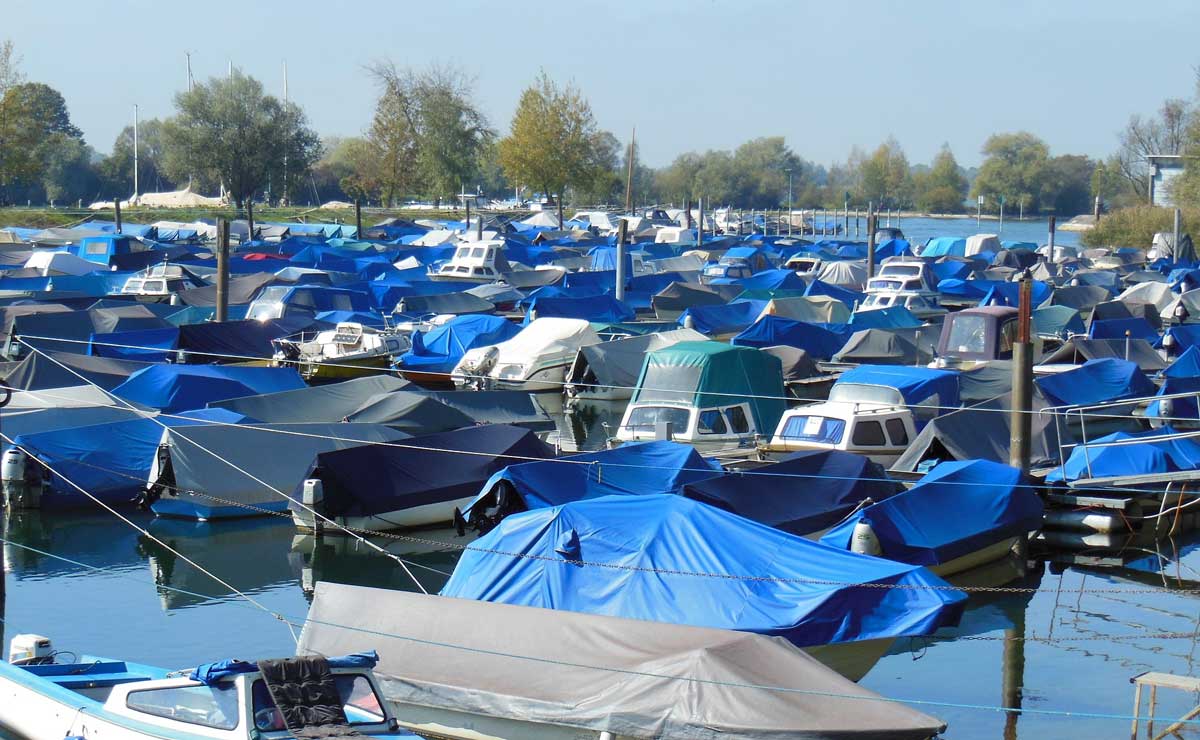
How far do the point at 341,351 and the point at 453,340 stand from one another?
10.7 ft

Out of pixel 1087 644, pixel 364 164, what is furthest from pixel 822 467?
pixel 364 164

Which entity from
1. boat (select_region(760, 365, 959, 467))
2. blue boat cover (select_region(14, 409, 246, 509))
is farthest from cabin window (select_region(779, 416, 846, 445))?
blue boat cover (select_region(14, 409, 246, 509))

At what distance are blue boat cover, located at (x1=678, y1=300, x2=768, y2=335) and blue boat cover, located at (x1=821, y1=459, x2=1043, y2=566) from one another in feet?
77.4

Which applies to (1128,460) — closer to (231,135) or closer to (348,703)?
(348,703)

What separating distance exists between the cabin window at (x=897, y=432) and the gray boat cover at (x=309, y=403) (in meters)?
10.4

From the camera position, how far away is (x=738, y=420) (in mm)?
27641

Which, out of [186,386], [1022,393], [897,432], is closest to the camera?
[1022,393]

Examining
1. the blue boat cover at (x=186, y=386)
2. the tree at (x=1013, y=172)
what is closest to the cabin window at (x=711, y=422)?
the blue boat cover at (x=186, y=386)

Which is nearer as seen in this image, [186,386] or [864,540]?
[864,540]

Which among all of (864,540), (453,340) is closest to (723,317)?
(453,340)

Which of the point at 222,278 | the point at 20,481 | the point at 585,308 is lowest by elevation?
the point at 20,481

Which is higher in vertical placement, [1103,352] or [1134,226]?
[1134,226]

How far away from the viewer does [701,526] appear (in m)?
17.3

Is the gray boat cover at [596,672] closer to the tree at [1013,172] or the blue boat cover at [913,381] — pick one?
the blue boat cover at [913,381]
